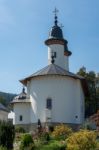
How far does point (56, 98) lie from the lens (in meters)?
42.8

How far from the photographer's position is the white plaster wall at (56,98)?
1676 inches

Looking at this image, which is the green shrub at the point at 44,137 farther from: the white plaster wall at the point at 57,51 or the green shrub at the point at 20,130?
the white plaster wall at the point at 57,51

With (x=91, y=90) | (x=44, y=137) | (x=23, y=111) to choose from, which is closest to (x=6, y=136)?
(x=44, y=137)

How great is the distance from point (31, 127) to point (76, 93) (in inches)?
226

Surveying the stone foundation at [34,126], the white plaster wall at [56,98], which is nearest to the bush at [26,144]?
the stone foundation at [34,126]

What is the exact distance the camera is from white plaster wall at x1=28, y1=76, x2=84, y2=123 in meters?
42.6

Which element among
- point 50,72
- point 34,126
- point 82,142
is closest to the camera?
point 82,142

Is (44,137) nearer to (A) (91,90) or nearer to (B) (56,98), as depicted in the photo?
(B) (56,98)

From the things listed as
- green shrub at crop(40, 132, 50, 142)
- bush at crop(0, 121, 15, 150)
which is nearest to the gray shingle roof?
green shrub at crop(40, 132, 50, 142)

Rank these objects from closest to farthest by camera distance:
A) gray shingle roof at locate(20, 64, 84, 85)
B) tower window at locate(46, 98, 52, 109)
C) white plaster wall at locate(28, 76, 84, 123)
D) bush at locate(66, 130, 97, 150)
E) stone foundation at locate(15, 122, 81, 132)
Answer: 1. bush at locate(66, 130, 97, 150)
2. stone foundation at locate(15, 122, 81, 132)
3. white plaster wall at locate(28, 76, 84, 123)
4. tower window at locate(46, 98, 52, 109)
5. gray shingle roof at locate(20, 64, 84, 85)

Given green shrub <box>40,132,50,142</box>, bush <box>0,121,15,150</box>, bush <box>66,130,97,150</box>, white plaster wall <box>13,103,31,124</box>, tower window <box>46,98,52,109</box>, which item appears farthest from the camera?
white plaster wall <box>13,103,31,124</box>

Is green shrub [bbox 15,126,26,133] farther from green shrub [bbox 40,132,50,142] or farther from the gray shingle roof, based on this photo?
green shrub [bbox 40,132,50,142]

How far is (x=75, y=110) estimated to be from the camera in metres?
43.8

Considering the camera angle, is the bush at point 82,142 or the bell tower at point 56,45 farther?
the bell tower at point 56,45
